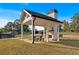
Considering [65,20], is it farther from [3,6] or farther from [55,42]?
[3,6]

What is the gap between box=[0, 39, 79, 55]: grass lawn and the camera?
32.1 ft

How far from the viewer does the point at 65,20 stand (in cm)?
1028

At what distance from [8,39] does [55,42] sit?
2.14m

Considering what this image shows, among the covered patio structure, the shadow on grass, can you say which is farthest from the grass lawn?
the covered patio structure

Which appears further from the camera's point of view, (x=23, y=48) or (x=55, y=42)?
(x=55, y=42)

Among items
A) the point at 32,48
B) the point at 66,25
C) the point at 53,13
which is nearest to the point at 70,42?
the point at 66,25

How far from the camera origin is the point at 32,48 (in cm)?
1017

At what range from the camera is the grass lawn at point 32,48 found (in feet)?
32.1

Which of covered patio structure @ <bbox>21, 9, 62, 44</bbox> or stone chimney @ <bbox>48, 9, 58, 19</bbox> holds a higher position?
stone chimney @ <bbox>48, 9, 58, 19</bbox>

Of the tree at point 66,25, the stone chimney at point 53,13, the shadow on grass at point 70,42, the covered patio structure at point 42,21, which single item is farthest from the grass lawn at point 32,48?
the stone chimney at point 53,13

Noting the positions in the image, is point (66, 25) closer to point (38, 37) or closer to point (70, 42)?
point (70, 42)

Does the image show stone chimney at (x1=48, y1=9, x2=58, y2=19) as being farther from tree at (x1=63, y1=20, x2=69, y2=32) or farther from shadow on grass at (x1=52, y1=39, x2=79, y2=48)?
shadow on grass at (x1=52, y1=39, x2=79, y2=48)

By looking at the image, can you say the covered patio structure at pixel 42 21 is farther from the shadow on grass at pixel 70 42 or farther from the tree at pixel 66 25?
the shadow on grass at pixel 70 42

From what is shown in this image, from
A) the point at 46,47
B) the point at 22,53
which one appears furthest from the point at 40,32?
the point at 22,53
